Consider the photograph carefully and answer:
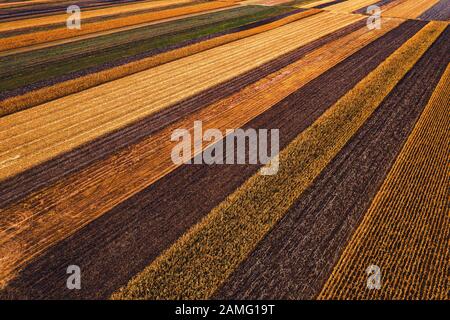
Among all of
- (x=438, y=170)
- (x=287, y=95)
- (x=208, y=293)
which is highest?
(x=287, y=95)

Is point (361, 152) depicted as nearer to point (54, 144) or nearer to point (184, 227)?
point (184, 227)

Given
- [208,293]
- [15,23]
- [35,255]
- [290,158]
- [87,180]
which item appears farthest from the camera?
[15,23]

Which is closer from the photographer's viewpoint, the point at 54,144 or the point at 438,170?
the point at 438,170

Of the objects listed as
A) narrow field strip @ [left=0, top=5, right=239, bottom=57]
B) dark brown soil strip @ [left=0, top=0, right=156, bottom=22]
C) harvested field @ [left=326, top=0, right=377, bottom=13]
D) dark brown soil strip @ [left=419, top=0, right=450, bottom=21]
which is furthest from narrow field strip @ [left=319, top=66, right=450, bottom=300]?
dark brown soil strip @ [left=0, top=0, right=156, bottom=22]

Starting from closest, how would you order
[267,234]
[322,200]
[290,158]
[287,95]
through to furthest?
[267,234]
[322,200]
[290,158]
[287,95]

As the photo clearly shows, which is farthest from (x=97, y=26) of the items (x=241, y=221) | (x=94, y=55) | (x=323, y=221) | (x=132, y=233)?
(x=323, y=221)

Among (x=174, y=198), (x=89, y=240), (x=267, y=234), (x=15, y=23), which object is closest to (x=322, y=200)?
(x=267, y=234)

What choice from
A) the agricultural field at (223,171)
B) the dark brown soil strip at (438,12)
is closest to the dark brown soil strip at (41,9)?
the agricultural field at (223,171)
